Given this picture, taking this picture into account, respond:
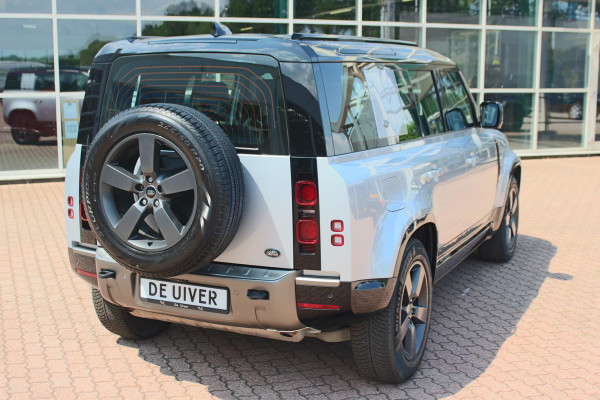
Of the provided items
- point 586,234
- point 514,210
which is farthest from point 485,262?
point 586,234

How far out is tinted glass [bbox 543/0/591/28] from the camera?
580 inches

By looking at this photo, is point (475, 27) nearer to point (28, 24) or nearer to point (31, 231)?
point (28, 24)

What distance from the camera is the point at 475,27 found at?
14.1m

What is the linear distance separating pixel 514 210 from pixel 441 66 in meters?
2.19

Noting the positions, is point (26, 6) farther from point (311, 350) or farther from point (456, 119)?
point (311, 350)

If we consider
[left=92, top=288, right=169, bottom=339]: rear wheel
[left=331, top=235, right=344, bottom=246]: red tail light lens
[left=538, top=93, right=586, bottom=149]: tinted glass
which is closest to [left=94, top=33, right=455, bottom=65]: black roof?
[left=331, top=235, right=344, bottom=246]: red tail light lens

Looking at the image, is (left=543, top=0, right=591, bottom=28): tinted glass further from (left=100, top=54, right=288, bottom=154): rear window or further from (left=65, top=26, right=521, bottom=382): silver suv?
(left=100, top=54, right=288, bottom=154): rear window

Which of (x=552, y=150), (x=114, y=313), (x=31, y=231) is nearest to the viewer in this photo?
(x=114, y=313)

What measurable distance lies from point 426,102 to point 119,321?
246cm

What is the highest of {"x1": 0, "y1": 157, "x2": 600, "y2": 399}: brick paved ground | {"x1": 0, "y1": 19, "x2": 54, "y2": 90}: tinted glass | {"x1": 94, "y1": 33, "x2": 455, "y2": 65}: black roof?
{"x1": 0, "y1": 19, "x2": 54, "y2": 90}: tinted glass

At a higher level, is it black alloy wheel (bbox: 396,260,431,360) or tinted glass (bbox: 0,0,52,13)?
tinted glass (bbox: 0,0,52,13)

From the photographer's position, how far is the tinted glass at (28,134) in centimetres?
1087

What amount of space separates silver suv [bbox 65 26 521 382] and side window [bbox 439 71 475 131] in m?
1.31

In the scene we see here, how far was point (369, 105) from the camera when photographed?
3.76m
